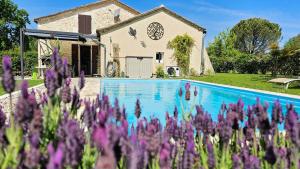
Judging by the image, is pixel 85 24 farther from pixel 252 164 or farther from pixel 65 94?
pixel 252 164

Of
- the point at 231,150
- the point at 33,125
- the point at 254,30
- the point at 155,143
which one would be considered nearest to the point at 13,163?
the point at 33,125

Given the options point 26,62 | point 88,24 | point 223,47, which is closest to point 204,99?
point 88,24

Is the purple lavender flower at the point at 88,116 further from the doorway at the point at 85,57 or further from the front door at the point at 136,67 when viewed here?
the doorway at the point at 85,57

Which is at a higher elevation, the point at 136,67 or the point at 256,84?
the point at 136,67

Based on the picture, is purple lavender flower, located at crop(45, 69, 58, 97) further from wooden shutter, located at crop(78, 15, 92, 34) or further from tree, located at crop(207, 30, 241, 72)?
tree, located at crop(207, 30, 241, 72)

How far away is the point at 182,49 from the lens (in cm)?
3031

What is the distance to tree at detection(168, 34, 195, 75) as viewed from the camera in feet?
98.8

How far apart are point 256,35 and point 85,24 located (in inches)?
1884

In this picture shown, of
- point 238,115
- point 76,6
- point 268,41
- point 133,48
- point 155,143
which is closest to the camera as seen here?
point 155,143

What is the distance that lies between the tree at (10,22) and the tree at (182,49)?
30.2m

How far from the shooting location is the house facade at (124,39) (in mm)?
28750

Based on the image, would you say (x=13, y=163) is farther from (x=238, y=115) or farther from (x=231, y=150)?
(x=231, y=150)

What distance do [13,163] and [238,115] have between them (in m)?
1.67

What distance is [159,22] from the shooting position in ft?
99.5
